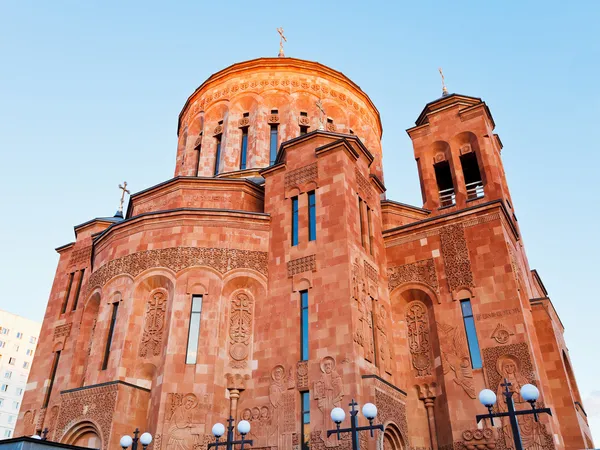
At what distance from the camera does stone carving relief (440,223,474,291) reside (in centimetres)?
1520

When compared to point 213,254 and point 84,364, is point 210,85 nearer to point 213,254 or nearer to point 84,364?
point 213,254

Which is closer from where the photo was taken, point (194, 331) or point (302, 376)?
point (302, 376)

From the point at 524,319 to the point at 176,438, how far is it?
9863mm

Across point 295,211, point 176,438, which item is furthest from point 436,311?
point 176,438

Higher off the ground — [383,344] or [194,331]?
[194,331]

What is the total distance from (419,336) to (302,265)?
4.36 metres

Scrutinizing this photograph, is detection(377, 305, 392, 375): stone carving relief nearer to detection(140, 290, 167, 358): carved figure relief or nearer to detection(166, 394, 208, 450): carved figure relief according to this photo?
detection(166, 394, 208, 450): carved figure relief

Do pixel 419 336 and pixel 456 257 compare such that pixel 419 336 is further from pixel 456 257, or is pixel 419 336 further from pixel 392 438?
pixel 392 438

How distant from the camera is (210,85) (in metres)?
26.0

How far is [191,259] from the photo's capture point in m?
15.4

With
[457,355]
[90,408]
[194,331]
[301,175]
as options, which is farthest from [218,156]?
[457,355]

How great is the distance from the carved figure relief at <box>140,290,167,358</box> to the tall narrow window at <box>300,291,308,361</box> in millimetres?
4123

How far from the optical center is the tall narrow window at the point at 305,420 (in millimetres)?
12580

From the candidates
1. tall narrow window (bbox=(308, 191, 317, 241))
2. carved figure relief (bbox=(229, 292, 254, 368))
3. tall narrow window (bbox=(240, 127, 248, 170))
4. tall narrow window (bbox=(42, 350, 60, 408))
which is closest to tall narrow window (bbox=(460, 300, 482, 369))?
→ tall narrow window (bbox=(308, 191, 317, 241))
